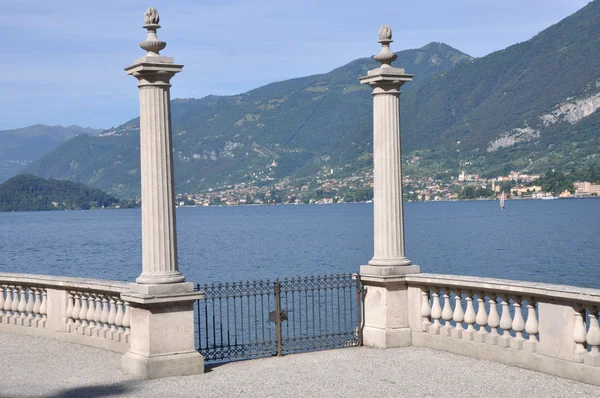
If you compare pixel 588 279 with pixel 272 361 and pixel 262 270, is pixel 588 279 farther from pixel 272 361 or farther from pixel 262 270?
pixel 272 361

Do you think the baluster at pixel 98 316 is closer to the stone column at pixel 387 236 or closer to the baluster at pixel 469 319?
the stone column at pixel 387 236

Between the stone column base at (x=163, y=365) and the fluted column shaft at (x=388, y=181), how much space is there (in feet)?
10.8

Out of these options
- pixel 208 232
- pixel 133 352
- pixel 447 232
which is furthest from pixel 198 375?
pixel 208 232

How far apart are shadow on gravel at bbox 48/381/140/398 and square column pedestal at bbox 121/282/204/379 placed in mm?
562

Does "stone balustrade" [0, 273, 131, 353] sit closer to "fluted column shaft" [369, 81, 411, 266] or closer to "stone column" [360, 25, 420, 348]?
"stone column" [360, 25, 420, 348]

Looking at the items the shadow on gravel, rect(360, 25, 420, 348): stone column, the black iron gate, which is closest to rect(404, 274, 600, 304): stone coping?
rect(360, 25, 420, 348): stone column

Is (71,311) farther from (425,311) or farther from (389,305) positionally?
(425,311)

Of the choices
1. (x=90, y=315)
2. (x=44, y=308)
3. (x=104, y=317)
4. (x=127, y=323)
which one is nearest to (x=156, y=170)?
(x=127, y=323)

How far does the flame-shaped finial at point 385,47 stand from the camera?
46.4 feet

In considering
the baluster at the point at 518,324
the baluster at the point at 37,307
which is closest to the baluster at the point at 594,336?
the baluster at the point at 518,324

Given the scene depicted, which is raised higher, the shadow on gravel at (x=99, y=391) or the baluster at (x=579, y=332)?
the baluster at (x=579, y=332)

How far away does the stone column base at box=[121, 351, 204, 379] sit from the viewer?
11.9 meters

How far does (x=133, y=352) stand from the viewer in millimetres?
12266

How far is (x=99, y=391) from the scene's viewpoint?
11.0 meters
